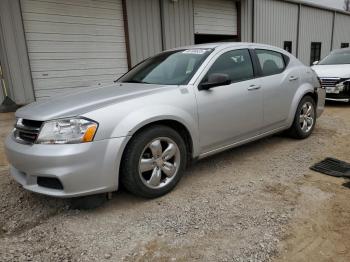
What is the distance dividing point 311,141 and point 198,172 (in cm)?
222

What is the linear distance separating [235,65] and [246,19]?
34.4ft

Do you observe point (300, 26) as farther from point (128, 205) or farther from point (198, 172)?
point (128, 205)

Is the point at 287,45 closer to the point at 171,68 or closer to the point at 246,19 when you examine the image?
the point at 246,19

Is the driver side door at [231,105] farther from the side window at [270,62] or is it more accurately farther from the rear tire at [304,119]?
the rear tire at [304,119]

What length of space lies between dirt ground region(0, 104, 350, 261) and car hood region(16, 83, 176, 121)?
93 cm

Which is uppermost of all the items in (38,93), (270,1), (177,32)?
(270,1)

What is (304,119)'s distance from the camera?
4.97 m

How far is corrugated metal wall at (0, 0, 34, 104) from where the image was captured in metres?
6.98

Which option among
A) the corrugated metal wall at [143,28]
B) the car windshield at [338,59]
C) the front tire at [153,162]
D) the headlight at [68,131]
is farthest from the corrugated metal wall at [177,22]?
the headlight at [68,131]

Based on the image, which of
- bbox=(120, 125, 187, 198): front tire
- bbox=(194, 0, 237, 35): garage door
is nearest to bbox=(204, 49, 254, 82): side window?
bbox=(120, 125, 187, 198): front tire

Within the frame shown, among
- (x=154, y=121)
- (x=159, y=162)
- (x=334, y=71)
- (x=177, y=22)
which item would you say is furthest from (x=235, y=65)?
(x=177, y=22)

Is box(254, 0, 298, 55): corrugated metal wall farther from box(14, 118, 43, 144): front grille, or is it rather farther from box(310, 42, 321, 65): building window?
box(14, 118, 43, 144): front grille

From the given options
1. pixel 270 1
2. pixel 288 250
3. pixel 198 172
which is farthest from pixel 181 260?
pixel 270 1

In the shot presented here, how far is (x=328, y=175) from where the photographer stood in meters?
3.60
